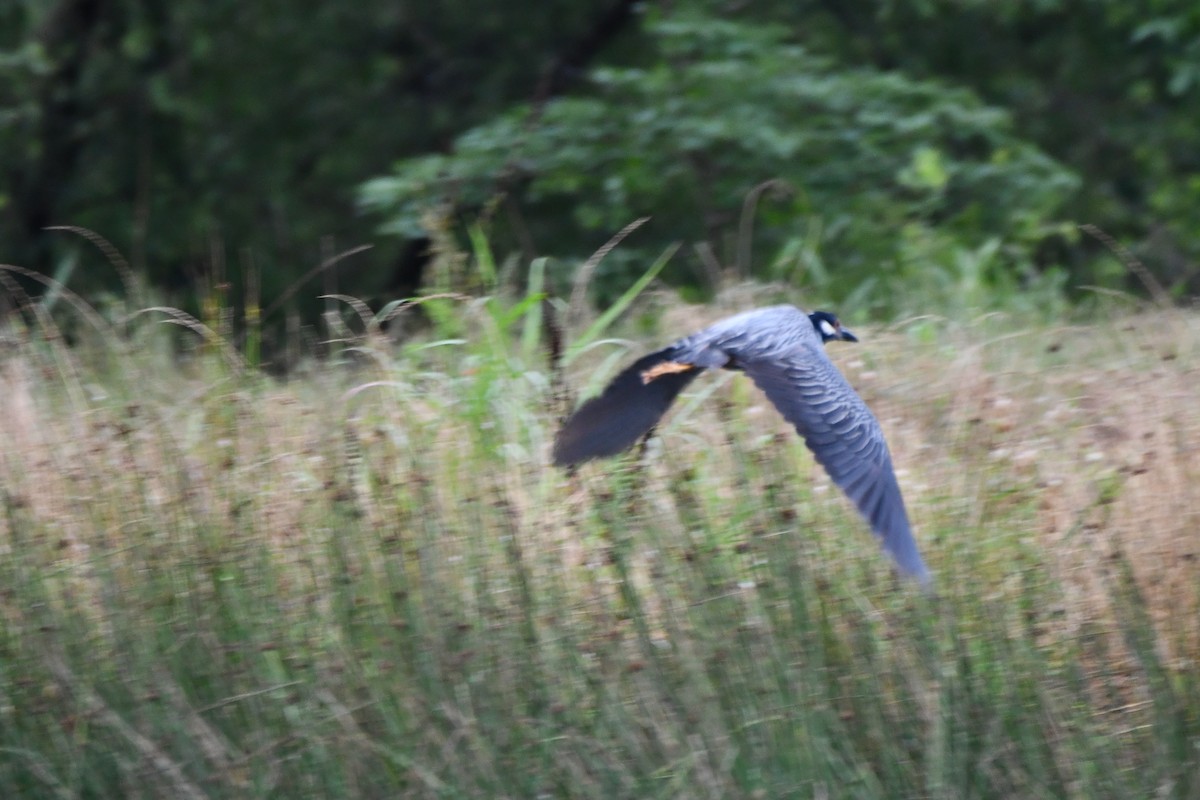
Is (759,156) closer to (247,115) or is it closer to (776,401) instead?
(776,401)

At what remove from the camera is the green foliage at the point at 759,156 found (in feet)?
26.2

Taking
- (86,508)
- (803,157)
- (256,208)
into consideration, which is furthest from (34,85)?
(86,508)

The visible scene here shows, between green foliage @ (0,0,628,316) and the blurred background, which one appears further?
green foliage @ (0,0,628,316)

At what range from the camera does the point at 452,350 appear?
16.4 ft

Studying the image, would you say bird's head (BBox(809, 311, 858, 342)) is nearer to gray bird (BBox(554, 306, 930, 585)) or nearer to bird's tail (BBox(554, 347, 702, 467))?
gray bird (BBox(554, 306, 930, 585))

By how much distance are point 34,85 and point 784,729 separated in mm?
8629

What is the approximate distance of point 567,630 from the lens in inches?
139

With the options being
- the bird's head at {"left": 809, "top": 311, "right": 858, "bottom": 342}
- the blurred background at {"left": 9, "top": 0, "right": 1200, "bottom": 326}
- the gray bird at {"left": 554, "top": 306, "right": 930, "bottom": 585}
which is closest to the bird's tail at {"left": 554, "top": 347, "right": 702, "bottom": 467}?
the gray bird at {"left": 554, "top": 306, "right": 930, "bottom": 585}

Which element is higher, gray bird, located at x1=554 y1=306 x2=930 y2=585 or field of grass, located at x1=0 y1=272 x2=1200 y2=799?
gray bird, located at x1=554 y1=306 x2=930 y2=585

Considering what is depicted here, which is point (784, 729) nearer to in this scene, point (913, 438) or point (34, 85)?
point (913, 438)

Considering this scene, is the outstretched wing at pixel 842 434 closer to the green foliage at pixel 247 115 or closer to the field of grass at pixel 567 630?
the field of grass at pixel 567 630

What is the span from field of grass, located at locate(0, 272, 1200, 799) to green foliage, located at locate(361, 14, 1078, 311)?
411cm

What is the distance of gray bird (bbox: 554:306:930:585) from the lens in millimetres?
3604

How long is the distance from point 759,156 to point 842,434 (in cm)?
460
